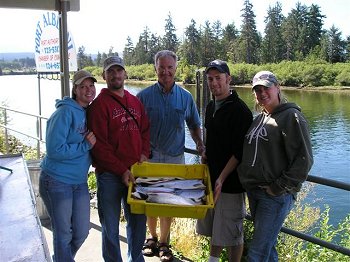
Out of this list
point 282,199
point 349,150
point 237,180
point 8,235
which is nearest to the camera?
point 8,235

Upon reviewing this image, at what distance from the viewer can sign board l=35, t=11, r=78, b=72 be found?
655 centimetres

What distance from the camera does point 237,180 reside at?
2939 millimetres

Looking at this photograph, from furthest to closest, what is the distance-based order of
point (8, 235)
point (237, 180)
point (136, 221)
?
point (136, 221), point (237, 180), point (8, 235)

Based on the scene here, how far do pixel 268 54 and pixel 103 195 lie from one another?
85.4 meters

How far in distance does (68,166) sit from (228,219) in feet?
3.78

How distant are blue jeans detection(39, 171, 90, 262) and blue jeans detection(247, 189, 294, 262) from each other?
1.17 m

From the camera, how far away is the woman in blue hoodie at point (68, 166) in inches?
111

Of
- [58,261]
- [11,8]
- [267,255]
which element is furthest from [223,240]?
[11,8]

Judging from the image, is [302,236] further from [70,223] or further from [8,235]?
[8,235]

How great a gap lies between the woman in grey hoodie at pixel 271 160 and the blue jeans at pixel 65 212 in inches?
44.3

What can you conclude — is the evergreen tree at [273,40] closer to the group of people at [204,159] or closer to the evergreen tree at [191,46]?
the evergreen tree at [191,46]

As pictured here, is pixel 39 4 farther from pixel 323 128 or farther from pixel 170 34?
pixel 170 34

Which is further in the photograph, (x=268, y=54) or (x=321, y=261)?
(x=268, y=54)

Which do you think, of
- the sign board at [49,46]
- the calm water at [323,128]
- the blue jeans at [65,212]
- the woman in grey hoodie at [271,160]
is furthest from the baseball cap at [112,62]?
the sign board at [49,46]
